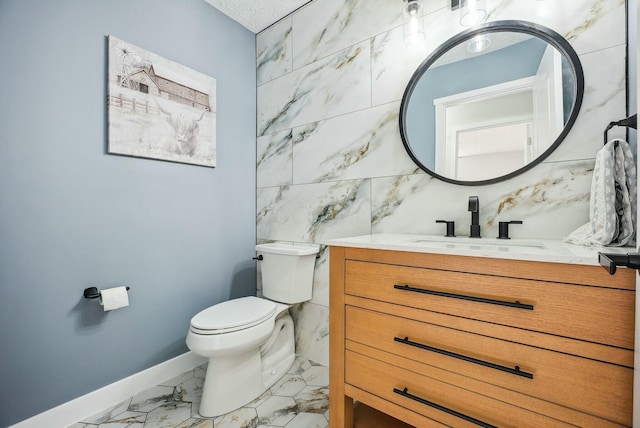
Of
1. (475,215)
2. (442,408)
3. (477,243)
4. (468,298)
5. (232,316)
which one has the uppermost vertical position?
(475,215)

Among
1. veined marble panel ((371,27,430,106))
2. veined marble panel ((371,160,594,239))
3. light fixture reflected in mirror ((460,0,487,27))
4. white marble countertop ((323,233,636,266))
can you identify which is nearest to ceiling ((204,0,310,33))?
veined marble panel ((371,27,430,106))

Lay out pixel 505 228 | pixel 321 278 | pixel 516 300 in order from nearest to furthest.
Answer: pixel 516 300 → pixel 505 228 → pixel 321 278

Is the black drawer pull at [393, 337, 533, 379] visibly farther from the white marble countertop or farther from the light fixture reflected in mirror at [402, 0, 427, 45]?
the light fixture reflected in mirror at [402, 0, 427, 45]

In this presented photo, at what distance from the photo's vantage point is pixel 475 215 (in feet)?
4.35

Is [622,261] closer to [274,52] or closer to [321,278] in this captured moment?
[321,278]

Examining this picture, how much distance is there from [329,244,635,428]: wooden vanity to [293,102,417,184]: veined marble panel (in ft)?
2.22

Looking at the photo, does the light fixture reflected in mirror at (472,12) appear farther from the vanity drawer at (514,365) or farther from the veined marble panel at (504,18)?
the vanity drawer at (514,365)

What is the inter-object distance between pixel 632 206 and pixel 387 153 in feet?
3.30

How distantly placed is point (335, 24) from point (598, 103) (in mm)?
1478

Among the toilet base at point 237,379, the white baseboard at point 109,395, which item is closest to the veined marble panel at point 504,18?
the toilet base at point 237,379

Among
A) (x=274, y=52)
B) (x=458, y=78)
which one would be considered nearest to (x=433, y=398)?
(x=458, y=78)

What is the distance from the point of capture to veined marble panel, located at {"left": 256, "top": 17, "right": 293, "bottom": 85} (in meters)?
2.13

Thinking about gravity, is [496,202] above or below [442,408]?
above

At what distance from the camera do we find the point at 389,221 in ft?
5.37
